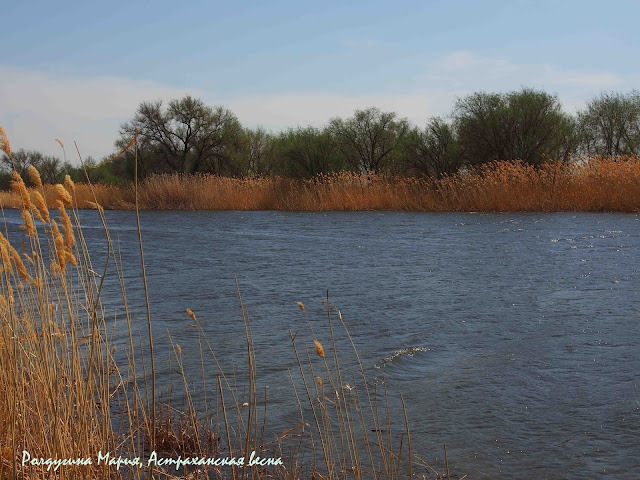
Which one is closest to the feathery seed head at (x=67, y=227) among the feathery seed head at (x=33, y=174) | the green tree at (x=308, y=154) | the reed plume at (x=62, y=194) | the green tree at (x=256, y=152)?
the reed plume at (x=62, y=194)

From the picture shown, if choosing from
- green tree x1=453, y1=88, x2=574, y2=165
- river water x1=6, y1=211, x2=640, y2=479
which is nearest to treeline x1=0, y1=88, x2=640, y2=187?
green tree x1=453, y1=88, x2=574, y2=165

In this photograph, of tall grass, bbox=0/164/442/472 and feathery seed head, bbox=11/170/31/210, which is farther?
feathery seed head, bbox=11/170/31/210

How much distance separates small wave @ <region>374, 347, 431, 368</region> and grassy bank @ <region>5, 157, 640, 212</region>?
34.9 ft

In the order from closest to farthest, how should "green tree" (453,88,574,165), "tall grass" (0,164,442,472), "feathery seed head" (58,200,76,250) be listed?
1. "feathery seed head" (58,200,76,250)
2. "tall grass" (0,164,442,472)
3. "green tree" (453,88,574,165)

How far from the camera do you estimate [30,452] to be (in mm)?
2896

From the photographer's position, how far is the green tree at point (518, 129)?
27281 millimetres

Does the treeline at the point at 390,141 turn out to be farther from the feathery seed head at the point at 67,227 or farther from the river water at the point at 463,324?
the feathery seed head at the point at 67,227

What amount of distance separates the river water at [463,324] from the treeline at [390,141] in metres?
12.4

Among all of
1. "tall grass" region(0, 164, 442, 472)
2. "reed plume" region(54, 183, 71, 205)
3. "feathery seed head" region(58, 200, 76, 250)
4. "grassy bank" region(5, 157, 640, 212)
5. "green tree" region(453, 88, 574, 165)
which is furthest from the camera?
"green tree" region(453, 88, 574, 165)

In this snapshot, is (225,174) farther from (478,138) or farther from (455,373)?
(455,373)

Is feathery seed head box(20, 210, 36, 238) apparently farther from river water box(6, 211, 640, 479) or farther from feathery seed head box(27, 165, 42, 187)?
river water box(6, 211, 640, 479)

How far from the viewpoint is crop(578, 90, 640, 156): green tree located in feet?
114

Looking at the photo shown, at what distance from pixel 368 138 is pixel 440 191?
13116mm

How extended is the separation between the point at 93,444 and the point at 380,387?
7.47 feet
